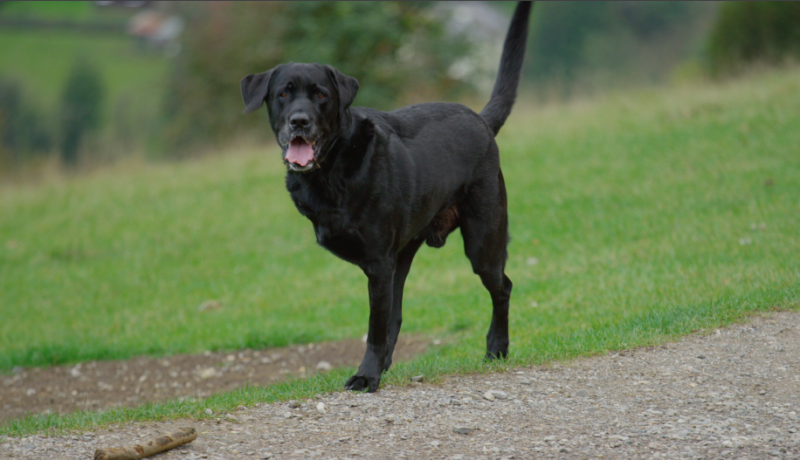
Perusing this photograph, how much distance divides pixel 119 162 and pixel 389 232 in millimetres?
14049

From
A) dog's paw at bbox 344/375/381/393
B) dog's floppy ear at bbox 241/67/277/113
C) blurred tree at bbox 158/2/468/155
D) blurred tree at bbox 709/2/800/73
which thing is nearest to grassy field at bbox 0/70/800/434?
dog's paw at bbox 344/375/381/393

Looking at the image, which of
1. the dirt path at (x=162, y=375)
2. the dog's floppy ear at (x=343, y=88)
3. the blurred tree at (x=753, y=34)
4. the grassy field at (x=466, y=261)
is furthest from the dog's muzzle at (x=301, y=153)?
the blurred tree at (x=753, y=34)

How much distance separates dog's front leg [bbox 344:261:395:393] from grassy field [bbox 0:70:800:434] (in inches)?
12.1

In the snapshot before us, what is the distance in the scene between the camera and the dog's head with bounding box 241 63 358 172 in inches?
157

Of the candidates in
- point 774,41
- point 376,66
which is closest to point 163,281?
point 376,66

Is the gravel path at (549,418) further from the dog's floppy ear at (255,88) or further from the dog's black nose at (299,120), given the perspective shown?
the dog's floppy ear at (255,88)

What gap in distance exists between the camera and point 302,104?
13.1ft

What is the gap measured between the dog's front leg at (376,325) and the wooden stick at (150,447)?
1.05 m

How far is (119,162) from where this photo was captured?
16859mm

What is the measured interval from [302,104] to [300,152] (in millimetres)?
254

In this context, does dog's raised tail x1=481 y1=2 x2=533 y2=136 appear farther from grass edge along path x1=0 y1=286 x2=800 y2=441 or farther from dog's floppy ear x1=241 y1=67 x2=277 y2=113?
dog's floppy ear x1=241 y1=67 x2=277 y2=113

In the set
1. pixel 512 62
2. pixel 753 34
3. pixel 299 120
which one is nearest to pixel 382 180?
pixel 299 120

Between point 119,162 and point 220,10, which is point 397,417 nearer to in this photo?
point 119,162

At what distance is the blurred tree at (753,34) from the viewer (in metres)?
19.3
